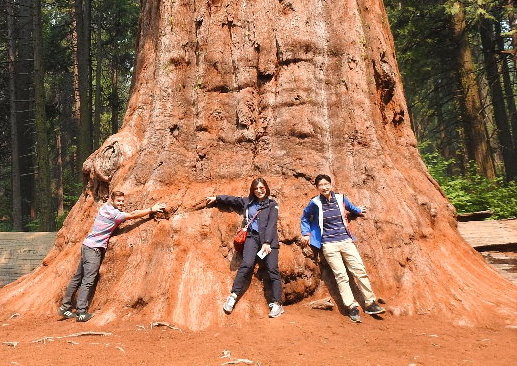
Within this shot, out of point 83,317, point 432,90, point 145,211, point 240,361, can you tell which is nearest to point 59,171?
point 432,90

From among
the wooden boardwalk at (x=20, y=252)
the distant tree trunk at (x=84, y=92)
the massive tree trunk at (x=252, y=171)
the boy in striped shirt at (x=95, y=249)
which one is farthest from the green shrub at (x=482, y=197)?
the distant tree trunk at (x=84, y=92)

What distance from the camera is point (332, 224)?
528cm

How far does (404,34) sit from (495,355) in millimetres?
13289

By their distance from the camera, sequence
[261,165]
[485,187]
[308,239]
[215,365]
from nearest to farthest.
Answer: [215,365] → [308,239] → [261,165] → [485,187]

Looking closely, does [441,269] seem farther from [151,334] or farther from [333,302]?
[151,334]

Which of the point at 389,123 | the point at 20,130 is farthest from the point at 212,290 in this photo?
the point at 20,130

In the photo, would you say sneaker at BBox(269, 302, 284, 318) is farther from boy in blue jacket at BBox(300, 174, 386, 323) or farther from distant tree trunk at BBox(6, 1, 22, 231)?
distant tree trunk at BBox(6, 1, 22, 231)

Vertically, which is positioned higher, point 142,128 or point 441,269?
point 142,128

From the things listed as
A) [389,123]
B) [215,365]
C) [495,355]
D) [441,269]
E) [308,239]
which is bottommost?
[495,355]

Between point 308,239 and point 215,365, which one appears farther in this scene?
point 308,239

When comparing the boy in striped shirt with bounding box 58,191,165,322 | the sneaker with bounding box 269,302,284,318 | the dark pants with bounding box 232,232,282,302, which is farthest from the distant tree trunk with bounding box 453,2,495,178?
the boy in striped shirt with bounding box 58,191,165,322

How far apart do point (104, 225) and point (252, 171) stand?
84.2 inches

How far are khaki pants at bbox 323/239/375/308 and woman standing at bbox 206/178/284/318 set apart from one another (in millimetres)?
683

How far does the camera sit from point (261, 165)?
19.2 feet
